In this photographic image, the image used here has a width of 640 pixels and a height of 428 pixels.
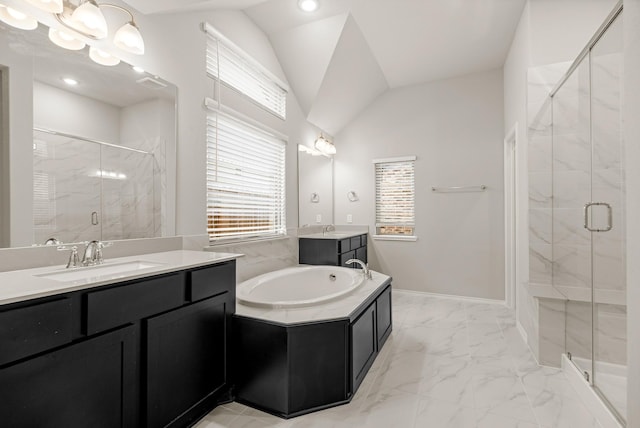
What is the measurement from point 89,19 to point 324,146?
9.70ft

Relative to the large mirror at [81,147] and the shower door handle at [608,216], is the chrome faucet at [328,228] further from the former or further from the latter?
the shower door handle at [608,216]

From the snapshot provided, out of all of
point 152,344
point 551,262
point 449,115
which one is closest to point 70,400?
point 152,344

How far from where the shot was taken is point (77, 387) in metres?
1.15

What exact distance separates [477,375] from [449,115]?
10.3 ft

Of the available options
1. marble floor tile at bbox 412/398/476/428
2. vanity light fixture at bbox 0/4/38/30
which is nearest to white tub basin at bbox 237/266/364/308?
marble floor tile at bbox 412/398/476/428

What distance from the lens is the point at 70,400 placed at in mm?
1127

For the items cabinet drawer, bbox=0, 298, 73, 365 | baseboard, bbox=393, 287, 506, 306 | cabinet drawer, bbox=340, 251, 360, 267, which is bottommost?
baseboard, bbox=393, 287, 506, 306

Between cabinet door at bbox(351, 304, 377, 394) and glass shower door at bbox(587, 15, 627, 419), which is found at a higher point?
glass shower door at bbox(587, 15, 627, 419)

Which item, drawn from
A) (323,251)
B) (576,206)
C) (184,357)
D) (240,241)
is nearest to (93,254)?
(184,357)

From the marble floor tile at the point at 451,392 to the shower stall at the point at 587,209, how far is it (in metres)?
0.26

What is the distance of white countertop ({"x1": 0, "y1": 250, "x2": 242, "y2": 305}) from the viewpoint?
1.02m

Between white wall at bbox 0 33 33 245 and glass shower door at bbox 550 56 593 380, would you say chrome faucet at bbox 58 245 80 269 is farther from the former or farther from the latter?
glass shower door at bbox 550 56 593 380

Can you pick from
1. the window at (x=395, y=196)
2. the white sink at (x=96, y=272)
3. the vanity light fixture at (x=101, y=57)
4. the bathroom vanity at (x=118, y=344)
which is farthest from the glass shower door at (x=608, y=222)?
the vanity light fixture at (x=101, y=57)

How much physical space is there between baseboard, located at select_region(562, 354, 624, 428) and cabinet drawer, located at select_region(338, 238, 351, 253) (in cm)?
213
